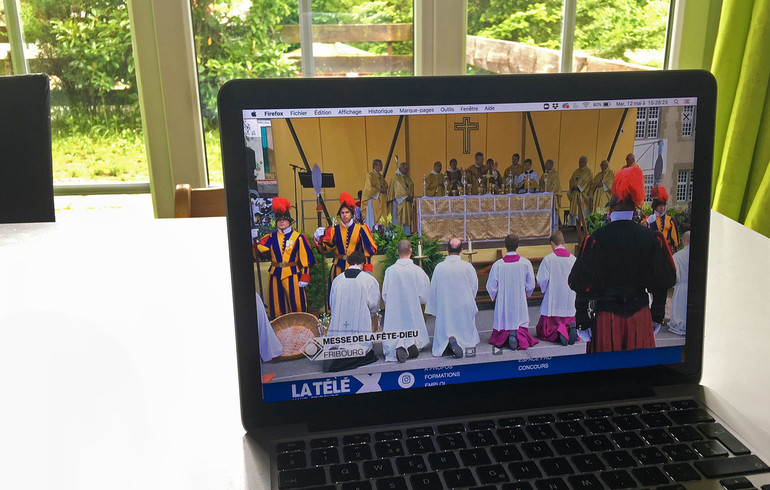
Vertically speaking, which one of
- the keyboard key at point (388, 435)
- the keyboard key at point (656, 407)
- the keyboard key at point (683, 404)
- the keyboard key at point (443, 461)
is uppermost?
the keyboard key at point (388, 435)

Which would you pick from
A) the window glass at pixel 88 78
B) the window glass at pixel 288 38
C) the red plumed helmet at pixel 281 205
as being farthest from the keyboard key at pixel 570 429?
the window glass at pixel 88 78

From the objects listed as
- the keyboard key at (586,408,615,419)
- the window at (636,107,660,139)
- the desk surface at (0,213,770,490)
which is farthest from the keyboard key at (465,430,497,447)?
the window at (636,107,660,139)

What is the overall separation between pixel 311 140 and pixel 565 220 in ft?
0.85

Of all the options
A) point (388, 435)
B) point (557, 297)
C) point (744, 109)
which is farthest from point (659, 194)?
point (744, 109)

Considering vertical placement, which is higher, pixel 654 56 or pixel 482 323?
pixel 654 56

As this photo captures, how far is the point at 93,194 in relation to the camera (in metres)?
2.65

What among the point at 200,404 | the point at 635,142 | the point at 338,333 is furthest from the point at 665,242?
the point at 200,404

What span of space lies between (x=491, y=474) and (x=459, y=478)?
3 cm

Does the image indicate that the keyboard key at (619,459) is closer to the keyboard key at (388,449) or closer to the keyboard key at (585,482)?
the keyboard key at (585,482)

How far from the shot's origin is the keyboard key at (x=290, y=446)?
584mm

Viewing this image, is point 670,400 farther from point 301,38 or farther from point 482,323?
point 301,38

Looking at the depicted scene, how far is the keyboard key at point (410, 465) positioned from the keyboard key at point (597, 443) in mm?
152

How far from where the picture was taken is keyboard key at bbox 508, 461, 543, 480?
54cm

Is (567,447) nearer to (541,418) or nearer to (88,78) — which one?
(541,418)
